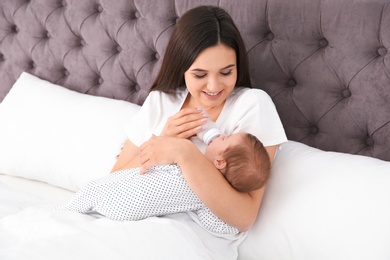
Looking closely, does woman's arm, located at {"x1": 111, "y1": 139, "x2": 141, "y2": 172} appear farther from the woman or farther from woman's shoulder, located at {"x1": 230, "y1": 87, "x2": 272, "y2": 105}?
woman's shoulder, located at {"x1": 230, "y1": 87, "x2": 272, "y2": 105}

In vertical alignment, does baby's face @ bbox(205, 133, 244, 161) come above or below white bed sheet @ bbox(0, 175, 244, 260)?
above

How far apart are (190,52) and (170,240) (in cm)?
54

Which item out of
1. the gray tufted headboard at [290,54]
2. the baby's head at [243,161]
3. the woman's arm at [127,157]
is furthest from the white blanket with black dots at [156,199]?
the gray tufted headboard at [290,54]

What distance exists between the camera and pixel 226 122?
1.64m

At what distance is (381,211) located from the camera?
1375 mm

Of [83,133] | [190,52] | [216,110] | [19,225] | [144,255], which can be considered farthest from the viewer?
[83,133]

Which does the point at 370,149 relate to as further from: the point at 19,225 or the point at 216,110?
the point at 19,225

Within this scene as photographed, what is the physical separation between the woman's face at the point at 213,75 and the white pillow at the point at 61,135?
0.45 metres

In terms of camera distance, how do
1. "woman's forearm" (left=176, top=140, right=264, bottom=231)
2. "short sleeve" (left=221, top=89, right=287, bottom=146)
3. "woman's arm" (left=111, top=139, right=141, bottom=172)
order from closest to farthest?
"woman's forearm" (left=176, top=140, right=264, bottom=231) < "short sleeve" (left=221, top=89, right=287, bottom=146) < "woman's arm" (left=111, top=139, right=141, bottom=172)

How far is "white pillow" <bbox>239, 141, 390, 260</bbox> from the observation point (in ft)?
4.50

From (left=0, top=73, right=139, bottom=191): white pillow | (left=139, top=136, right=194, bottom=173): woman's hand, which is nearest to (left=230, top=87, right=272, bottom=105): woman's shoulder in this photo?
(left=139, top=136, right=194, bottom=173): woman's hand

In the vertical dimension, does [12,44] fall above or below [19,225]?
above

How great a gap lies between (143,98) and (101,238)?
0.85 metres

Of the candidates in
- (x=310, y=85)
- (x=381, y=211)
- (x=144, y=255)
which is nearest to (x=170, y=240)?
(x=144, y=255)
